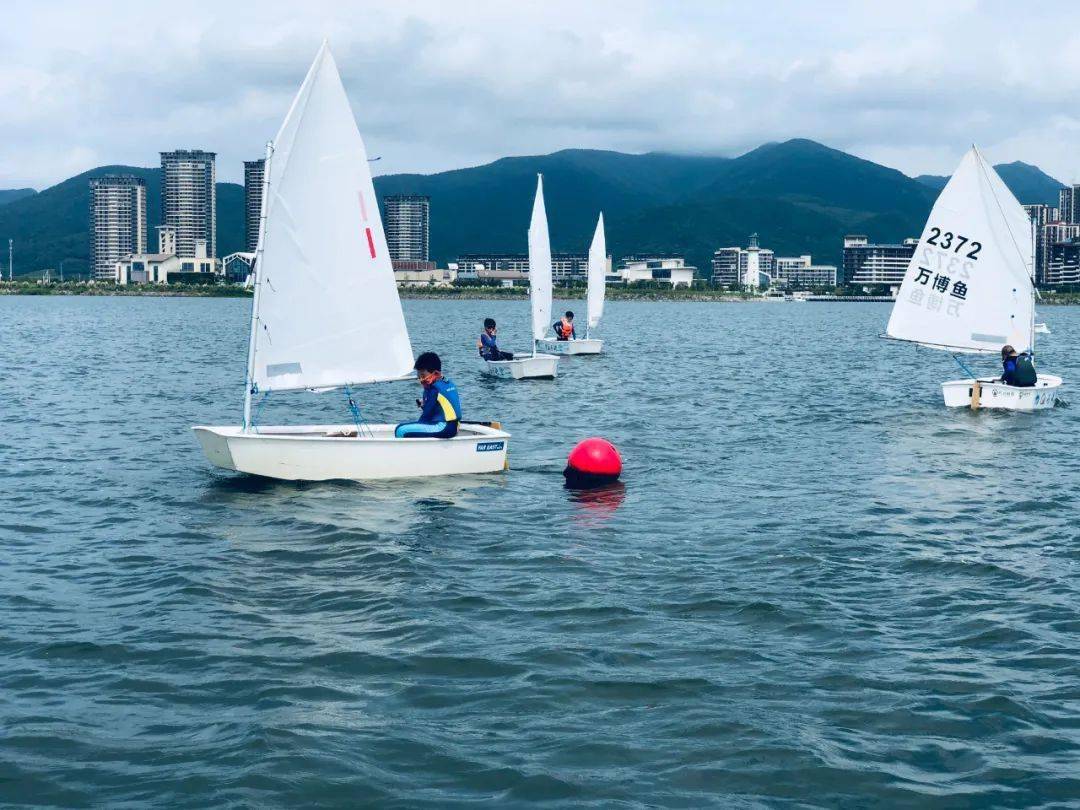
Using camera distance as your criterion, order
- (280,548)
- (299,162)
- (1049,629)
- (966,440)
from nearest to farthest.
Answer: (1049,629) < (280,548) < (299,162) < (966,440)

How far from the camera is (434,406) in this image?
21.9 m

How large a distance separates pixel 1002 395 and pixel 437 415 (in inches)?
786

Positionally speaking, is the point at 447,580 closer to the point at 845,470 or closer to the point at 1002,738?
the point at 1002,738

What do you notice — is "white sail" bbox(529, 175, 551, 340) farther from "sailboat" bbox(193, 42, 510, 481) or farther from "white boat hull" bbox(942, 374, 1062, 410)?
"sailboat" bbox(193, 42, 510, 481)

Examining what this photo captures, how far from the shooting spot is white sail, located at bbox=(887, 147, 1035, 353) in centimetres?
3694

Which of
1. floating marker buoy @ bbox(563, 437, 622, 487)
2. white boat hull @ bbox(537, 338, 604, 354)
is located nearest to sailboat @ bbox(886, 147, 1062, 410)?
floating marker buoy @ bbox(563, 437, 622, 487)

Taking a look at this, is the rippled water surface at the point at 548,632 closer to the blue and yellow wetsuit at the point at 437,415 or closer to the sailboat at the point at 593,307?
the blue and yellow wetsuit at the point at 437,415

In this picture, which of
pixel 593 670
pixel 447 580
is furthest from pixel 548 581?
pixel 593 670


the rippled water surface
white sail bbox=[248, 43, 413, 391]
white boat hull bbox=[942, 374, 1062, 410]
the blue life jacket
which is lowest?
the rippled water surface

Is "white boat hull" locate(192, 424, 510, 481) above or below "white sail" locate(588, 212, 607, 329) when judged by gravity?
below

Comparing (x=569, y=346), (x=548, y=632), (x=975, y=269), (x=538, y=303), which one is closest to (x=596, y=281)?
(x=569, y=346)

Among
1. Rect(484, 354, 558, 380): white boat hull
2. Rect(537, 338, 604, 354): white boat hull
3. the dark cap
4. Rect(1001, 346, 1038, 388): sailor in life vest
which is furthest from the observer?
Rect(537, 338, 604, 354): white boat hull

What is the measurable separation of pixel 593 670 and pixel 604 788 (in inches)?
102

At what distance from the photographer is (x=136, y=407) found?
36.4m
